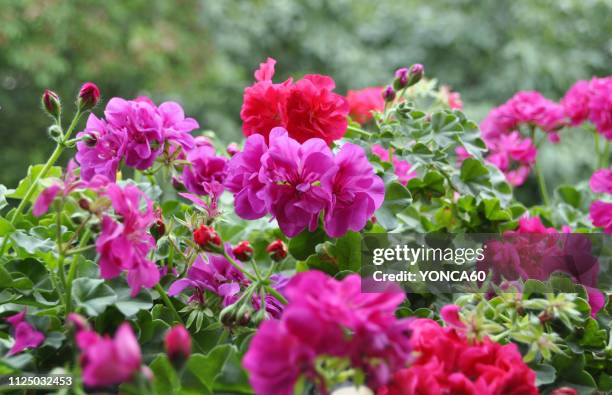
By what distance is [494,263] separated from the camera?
27.7 inches

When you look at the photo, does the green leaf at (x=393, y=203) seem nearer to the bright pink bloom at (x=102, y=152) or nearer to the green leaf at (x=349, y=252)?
the green leaf at (x=349, y=252)

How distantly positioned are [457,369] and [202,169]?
360 mm

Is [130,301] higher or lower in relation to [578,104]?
lower

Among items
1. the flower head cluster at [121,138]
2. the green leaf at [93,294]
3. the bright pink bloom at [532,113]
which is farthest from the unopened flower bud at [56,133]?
the bright pink bloom at [532,113]

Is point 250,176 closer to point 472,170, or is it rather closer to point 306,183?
point 306,183

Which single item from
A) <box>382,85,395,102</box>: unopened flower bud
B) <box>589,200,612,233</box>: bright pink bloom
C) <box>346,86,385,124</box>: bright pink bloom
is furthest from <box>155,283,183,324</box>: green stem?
<box>346,86,385,124</box>: bright pink bloom

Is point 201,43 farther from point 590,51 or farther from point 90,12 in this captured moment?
point 590,51

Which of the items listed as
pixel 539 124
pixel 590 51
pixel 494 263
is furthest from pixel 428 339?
pixel 590 51

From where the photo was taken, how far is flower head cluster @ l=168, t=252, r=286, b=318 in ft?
1.89

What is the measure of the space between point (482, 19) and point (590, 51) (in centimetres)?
64

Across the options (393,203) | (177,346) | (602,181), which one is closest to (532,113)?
(602,181)

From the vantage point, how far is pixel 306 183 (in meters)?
0.56

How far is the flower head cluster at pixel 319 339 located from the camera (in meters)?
0.37

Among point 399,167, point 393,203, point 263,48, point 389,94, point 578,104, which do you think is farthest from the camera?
point 263,48
